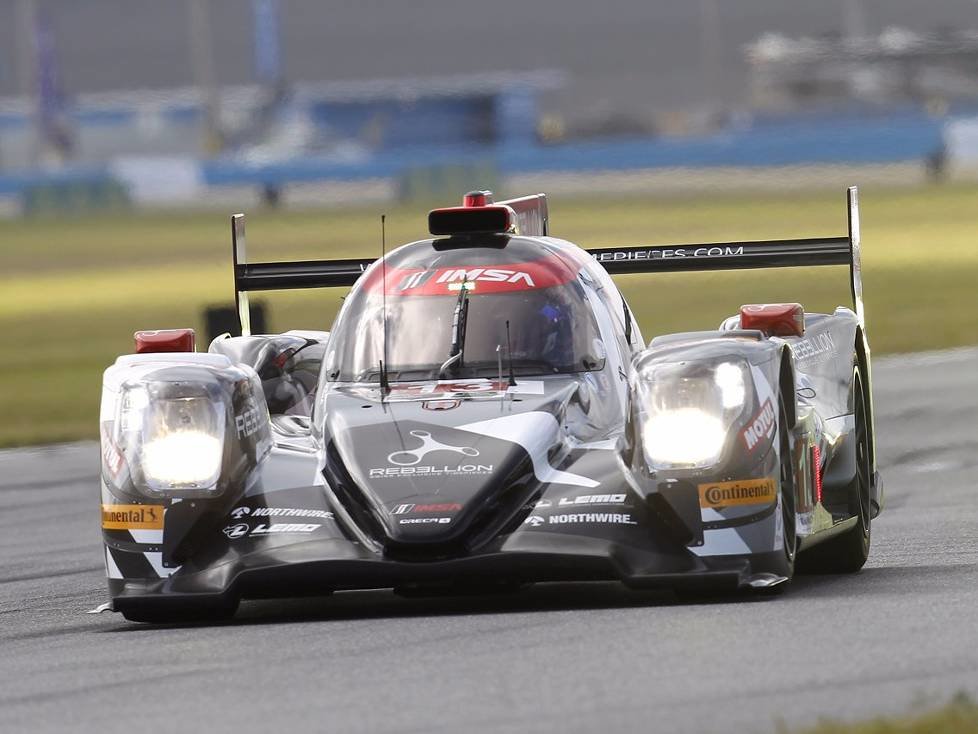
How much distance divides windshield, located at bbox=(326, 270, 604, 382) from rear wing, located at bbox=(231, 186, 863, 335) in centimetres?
105

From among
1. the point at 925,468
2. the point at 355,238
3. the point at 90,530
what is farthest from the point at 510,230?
the point at 355,238

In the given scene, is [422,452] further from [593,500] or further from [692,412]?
[692,412]

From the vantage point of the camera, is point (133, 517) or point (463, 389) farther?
point (463, 389)

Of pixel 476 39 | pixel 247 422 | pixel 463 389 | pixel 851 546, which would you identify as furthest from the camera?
pixel 476 39

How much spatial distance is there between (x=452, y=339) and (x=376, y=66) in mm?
77689

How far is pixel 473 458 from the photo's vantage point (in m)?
7.04

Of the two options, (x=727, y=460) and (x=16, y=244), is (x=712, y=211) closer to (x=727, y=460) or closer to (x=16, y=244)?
(x=16, y=244)

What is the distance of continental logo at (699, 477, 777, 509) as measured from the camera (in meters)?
6.90

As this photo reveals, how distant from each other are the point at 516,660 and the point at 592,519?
1127 millimetres

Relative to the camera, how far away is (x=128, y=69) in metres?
85.4

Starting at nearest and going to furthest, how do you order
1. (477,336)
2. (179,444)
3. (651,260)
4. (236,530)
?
(236,530)
(179,444)
(477,336)
(651,260)

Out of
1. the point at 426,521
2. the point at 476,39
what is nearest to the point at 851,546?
the point at 426,521

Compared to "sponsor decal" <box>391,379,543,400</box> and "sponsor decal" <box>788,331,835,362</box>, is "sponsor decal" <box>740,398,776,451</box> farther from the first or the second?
"sponsor decal" <box>788,331,835,362</box>

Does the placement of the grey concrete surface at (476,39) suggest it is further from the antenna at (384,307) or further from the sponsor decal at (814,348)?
the antenna at (384,307)
